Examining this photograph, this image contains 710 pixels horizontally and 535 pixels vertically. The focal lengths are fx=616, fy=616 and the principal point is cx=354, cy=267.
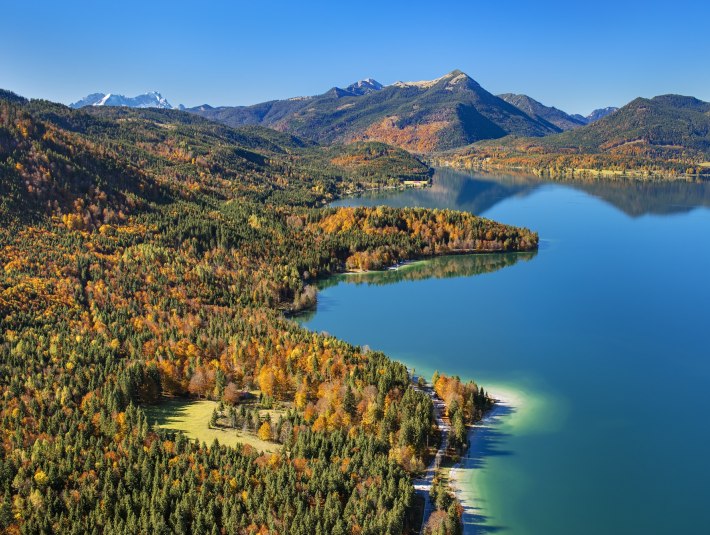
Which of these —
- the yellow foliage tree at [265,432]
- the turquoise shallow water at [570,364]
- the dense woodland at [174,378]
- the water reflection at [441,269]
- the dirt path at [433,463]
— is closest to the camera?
the dense woodland at [174,378]

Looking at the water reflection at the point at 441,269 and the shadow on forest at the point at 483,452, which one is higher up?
the water reflection at the point at 441,269

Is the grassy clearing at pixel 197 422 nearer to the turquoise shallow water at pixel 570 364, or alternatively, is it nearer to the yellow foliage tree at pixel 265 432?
the yellow foliage tree at pixel 265 432

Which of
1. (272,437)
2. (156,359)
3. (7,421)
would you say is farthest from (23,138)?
(272,437)

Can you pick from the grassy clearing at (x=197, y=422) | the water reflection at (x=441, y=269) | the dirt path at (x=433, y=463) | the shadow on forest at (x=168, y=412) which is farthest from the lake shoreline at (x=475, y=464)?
the water reflection at (x=441, y=269)

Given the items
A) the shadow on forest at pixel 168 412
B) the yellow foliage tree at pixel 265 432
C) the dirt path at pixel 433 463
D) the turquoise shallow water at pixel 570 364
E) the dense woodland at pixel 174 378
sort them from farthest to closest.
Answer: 1. the shadow on forest at pixel 168 412
2. the yellow foliage tree at pixel 265 432
3. the turquoise shallow water at pixel 570 364
4. the dirt path at pixel 433 463
5. the dense woodland at pixel 174 378

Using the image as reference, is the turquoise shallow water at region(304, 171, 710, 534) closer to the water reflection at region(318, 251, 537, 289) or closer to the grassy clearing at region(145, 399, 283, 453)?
the water reflection at region(318, 251, 537, 289)

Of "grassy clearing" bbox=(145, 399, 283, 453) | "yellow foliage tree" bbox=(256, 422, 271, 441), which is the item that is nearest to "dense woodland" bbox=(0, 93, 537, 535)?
"yellow foliage tree" bbox=(256, 422, 271, 441)

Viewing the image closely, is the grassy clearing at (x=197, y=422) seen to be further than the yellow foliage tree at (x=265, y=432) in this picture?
Yes
